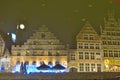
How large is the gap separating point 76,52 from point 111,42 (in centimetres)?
319

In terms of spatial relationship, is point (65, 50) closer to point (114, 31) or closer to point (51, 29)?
point (51, 29)

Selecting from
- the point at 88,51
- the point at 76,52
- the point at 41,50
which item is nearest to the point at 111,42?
the point at 88,51

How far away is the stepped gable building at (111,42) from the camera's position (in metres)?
31.2

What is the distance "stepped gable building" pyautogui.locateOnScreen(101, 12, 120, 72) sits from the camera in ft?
102

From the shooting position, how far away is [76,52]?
102 feet

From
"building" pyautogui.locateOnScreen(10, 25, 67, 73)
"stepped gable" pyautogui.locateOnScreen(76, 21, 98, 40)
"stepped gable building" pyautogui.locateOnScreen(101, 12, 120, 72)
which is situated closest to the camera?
"building" pyautogui.locateOnScreen(10, 25, 67, 73)

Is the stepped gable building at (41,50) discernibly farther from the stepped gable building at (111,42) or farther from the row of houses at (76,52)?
the stepped gable building at (111,42)

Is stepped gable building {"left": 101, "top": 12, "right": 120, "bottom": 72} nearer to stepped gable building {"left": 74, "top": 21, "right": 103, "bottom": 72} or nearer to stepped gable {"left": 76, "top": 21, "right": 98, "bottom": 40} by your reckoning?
stepped gable building {"left": 74, "top": 21, "right": 103, "bottom": 72}

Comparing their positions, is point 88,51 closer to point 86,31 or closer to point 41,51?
point 86,31

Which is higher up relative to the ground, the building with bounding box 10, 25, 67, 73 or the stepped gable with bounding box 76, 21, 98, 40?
the stepped gable with bounding box 76, 21, 98, 40

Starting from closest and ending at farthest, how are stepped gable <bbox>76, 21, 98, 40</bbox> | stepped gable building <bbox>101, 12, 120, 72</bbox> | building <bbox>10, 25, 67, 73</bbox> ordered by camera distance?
building <bbox>10, 25, 67, 73</bbox> < stepped gable building <bbox>101, 12, 120, 72</bbox> < stepped gable <bbox>76, 21, 98, 40</bbox>

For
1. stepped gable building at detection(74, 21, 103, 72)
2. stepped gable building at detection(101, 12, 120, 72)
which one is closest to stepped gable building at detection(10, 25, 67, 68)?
stepped gable building at detection(74, 21, 103, 72)

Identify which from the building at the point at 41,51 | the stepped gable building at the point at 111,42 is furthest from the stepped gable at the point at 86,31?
the building at the point at 41,51

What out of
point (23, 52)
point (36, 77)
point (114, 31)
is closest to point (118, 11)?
point (114, 31)
